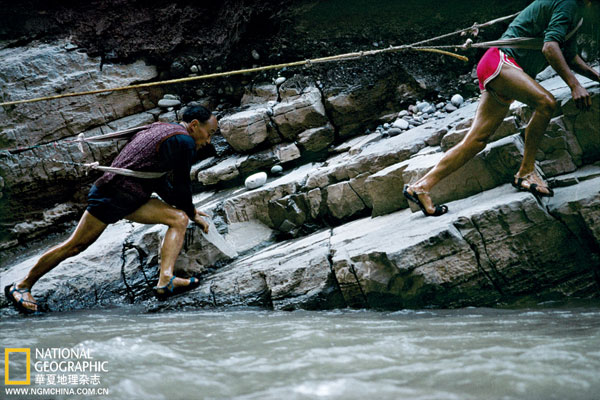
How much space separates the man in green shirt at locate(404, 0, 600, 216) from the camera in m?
2.85

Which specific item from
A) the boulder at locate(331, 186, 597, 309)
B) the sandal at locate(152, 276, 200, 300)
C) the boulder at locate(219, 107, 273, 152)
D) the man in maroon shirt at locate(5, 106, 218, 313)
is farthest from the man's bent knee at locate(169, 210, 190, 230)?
the boulder at locate(219, 107, 273, 152)

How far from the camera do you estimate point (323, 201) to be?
4.44 meters

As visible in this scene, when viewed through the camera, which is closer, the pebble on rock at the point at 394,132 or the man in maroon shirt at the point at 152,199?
the man in maroon shirt at the point at 152,199

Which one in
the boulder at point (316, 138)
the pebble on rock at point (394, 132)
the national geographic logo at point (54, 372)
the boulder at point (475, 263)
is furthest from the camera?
the boulder at point (316, 138)

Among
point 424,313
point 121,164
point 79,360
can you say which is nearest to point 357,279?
point 424,313

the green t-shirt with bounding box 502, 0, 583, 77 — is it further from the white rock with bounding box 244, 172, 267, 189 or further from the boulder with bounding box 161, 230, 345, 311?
the white rock with bounding box 244, 172, 267, 189

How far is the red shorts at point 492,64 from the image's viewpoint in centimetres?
301

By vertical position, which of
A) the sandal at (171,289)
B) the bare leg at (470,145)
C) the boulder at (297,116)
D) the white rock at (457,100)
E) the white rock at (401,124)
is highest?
the boulder at (297,116)

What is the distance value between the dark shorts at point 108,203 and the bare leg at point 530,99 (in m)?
3.27

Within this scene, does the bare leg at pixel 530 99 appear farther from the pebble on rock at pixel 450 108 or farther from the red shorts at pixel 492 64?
the pebble on rock at pixel 450 108

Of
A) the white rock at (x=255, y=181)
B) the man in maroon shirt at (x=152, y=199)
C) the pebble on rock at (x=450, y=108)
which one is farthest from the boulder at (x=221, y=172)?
the pebble on rock at (x=450, y=108)

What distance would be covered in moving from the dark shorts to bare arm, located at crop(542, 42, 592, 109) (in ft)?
11.7

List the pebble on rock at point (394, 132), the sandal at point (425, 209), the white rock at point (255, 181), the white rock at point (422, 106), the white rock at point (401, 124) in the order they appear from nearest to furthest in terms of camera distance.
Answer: the sandal at point (425, 209)
the white rock at point (255, 181)
the pebble on rock at point (394, 132)
the white rock at point (401, 124)
the white rock at point (422, 106)

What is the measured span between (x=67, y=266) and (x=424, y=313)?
373 cm
